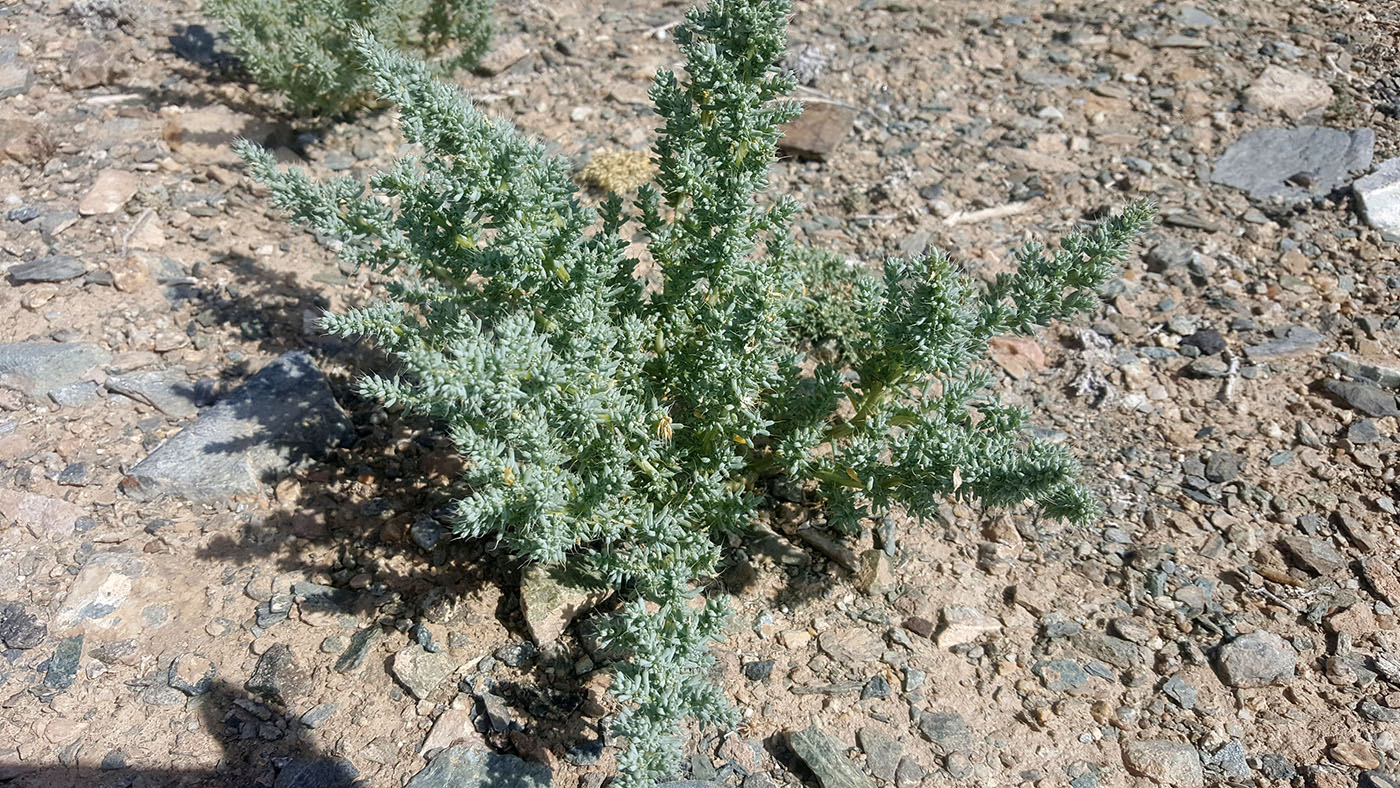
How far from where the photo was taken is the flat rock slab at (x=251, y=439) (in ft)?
11.5

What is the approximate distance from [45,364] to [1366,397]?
5.31 metres

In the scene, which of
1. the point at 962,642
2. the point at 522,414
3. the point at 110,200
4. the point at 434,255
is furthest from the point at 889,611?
the point at 110,200

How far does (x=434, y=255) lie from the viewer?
2.90 metres

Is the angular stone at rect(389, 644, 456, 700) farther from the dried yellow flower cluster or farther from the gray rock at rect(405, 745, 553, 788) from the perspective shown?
the dried yellow flower cluster

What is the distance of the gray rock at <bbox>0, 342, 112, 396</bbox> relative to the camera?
3.79 m

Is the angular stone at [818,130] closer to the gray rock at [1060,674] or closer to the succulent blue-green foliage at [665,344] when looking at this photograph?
the succulent blue-green foliage at [665,344]

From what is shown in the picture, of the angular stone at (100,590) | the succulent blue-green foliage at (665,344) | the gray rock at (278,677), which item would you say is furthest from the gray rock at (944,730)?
the angular stone at (100,590)

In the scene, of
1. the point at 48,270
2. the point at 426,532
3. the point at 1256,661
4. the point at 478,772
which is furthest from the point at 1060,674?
the point at 48,270

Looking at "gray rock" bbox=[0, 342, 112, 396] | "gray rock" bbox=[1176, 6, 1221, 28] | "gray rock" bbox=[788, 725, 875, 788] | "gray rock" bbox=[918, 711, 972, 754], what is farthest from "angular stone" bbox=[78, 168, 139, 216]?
"gray rock" bbox=[1176, 6, 1221, 28]

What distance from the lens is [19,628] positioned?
10.00ft

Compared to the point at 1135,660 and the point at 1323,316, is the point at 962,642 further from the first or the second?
the point at 1323,316

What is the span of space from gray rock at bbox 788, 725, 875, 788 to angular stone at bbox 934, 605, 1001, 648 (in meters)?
0.55

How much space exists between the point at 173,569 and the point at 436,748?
1185 millimetres

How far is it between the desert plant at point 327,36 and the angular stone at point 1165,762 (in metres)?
4.51
